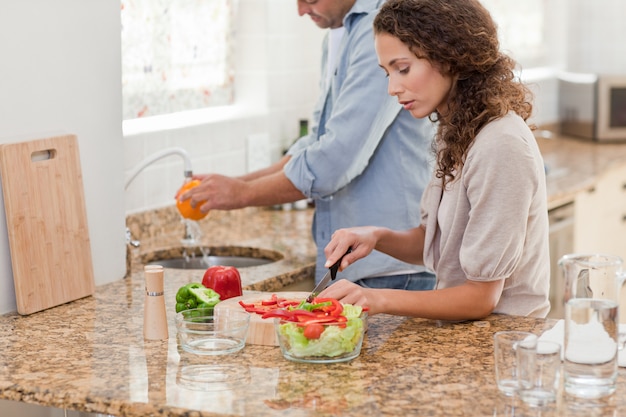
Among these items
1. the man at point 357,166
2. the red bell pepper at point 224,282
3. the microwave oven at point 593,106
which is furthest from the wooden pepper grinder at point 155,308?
the microwave oven at point 593,106

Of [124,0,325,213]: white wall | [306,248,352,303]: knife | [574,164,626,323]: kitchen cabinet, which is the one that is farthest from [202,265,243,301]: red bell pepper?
[574,164,626,323]: kitchen cabinet

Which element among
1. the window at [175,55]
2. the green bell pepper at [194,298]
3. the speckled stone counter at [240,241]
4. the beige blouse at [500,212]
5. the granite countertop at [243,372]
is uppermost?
the window at [175,55]

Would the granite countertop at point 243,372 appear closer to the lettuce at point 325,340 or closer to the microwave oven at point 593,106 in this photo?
the lettuce at point 325,340

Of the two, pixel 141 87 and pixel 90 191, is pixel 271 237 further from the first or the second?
pixel 90 191

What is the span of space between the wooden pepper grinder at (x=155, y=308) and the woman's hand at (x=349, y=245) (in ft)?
1.21

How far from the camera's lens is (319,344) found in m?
1.73

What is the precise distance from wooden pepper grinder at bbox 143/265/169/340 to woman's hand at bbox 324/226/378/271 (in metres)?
0.37

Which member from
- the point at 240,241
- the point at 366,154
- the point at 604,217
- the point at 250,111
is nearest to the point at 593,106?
the point at 604,217

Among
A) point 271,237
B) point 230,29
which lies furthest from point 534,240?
point 230,29

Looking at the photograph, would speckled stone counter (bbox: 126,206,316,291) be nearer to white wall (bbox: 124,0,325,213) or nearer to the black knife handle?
white wall (bbox: 124,0,325,213)

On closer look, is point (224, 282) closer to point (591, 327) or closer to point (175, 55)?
point (591, 327)

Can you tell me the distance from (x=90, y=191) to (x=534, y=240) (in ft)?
3.48

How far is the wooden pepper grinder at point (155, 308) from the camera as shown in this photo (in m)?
1.92

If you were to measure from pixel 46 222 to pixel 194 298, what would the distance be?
40 cm
